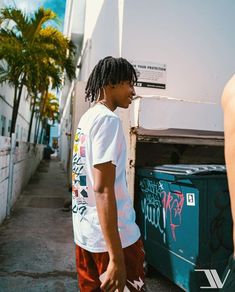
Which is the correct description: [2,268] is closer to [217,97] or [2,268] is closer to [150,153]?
[150,153]

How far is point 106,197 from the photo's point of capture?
140 cm

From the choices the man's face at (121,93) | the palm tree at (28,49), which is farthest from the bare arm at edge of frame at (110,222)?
the palm tree at (28,49)

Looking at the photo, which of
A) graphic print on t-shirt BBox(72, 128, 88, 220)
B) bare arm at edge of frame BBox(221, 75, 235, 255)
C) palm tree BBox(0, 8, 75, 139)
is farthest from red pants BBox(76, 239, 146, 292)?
palm tree BBox(0, 8, 75, 139)

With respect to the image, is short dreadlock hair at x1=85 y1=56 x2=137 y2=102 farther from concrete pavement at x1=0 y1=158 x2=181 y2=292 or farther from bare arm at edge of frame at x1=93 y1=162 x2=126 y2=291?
concrete pavement at x1=0 y1=158 x2=181 y2=292

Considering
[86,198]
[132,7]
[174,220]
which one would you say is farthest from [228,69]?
[86,198]

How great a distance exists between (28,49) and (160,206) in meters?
8.22

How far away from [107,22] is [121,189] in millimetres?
5018

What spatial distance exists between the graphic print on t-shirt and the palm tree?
8670 millimetres

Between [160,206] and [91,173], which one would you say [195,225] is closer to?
[160,206]

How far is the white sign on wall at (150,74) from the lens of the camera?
447 cm

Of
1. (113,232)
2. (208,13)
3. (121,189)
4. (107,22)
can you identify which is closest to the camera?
(113,232)

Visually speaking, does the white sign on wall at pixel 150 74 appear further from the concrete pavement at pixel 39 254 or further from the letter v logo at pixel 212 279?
the letter v logo at pixel 212 279

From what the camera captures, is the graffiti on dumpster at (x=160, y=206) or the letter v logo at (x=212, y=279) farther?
the graffiti on dumpster at (x=160, y=206)

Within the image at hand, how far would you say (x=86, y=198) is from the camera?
158 centimetres
